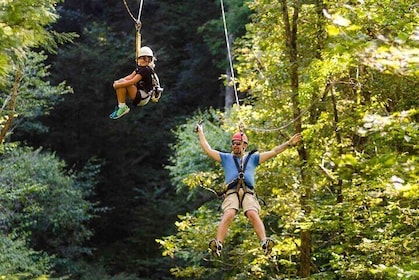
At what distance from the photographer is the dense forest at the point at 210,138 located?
17.9 ft

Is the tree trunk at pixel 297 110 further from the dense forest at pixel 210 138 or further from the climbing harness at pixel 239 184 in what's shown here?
the climbing harness at pixel 239 184

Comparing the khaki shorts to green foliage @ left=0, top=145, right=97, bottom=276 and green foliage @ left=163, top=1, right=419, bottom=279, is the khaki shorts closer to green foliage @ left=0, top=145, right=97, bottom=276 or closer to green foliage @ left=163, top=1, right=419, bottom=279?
green foliage @ left=163, top=1, right=419, bottom=279

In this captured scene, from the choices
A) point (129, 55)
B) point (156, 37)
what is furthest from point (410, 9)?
point (156, 37)

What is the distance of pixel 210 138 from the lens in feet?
43.9

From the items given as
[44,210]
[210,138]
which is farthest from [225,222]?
[44,210]

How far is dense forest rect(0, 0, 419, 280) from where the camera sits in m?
5.46

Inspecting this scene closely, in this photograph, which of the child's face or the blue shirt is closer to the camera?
the blue shirt

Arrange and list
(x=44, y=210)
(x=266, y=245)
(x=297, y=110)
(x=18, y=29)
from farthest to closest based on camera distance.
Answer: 1. (x=44, y=210)
2. (x=297, y=110)
3. (x=18, y=29)
4. (x=266, y=245)

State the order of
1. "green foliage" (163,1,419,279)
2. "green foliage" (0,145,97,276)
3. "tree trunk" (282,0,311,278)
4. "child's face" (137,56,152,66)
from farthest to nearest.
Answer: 1. "green foliage" (0,145,97,276)
2. "tree trunk" (282,0,311,278)
3. "green foliage" (163,1,419,279)
4. "child's face" (137,56,152,66)

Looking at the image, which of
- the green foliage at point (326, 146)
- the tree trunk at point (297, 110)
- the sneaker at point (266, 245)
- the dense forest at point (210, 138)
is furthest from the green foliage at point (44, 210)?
the sneaker at point (266, 245)

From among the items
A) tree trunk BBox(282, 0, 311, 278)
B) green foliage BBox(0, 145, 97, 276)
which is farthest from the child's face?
green foliage BBox(0, 145, 97, 276)

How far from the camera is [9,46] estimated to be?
5227 mm

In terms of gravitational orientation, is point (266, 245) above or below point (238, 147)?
below

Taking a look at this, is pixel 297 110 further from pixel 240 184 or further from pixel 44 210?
pixel 44 210
